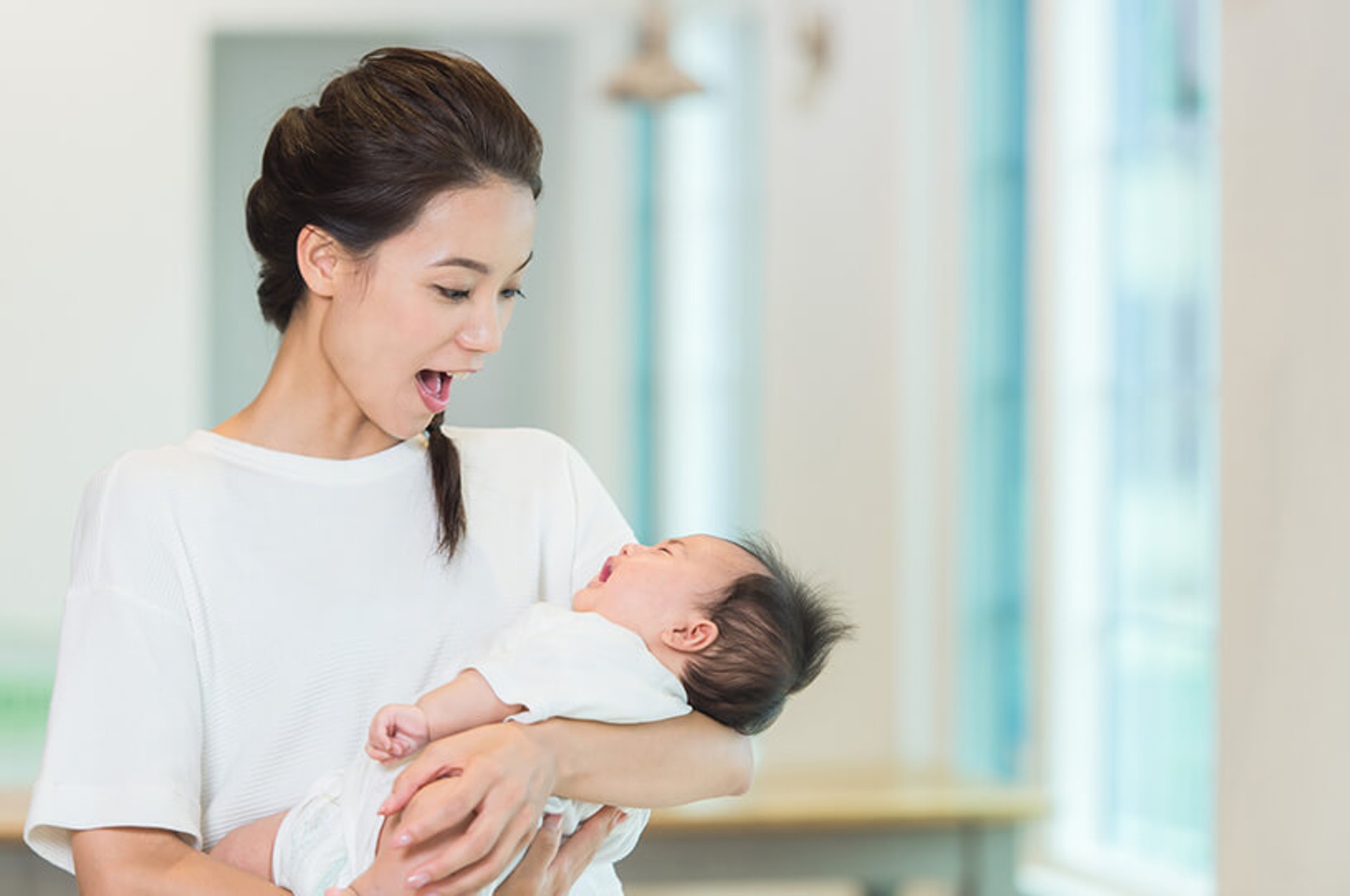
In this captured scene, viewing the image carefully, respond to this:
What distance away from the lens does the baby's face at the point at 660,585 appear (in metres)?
1.37

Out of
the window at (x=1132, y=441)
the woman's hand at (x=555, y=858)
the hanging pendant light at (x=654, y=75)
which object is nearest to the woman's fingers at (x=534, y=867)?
the woman's hand at (x=555, y=858)

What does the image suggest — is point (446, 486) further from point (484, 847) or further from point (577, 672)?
point (484, 847)

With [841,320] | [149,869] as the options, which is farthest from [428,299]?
[841,320]

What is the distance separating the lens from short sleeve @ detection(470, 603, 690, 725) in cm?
125

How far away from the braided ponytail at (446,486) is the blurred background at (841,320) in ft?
4.04

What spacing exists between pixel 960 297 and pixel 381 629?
96.1 inches

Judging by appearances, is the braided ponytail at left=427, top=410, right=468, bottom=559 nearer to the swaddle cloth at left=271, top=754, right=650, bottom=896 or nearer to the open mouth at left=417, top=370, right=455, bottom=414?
the open mouth at left=417, top=370, right=455, bottom=414

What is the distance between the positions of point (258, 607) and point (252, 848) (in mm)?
201

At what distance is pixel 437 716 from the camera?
1227 millimetres

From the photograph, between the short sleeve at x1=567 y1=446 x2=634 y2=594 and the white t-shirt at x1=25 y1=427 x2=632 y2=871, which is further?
the short sleeve at x1=567 y1=446 x2=634 y2=594

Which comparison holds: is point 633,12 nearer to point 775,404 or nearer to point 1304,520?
point 775,404

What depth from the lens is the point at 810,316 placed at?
392 centimetres

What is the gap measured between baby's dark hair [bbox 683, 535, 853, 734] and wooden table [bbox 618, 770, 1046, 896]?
1396 millimetres

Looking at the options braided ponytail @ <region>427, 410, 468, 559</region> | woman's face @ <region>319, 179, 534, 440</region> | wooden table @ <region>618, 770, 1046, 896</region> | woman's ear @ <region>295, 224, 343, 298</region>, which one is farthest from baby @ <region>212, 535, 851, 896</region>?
wooden table @ <region>618, 770, 1046, 896</region>
